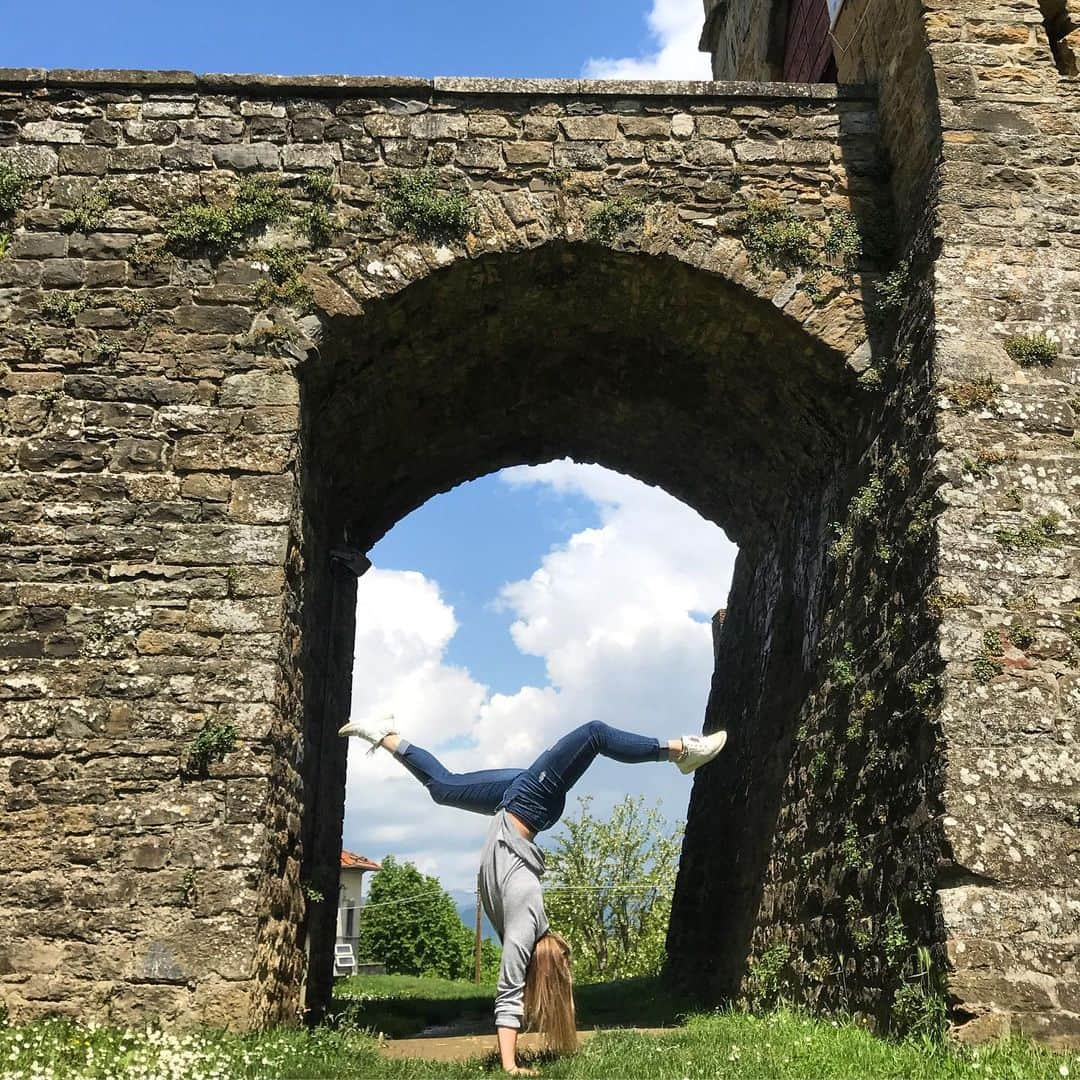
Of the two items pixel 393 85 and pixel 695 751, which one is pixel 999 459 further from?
pixel 393 85

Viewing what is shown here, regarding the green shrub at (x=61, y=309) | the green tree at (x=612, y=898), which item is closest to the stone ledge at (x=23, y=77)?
the green shrub at (x=61, y=309)

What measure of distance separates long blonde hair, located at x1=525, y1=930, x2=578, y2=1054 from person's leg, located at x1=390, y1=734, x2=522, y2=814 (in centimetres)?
68

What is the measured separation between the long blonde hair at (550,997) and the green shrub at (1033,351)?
3.76m

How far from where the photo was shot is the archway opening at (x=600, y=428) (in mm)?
6465

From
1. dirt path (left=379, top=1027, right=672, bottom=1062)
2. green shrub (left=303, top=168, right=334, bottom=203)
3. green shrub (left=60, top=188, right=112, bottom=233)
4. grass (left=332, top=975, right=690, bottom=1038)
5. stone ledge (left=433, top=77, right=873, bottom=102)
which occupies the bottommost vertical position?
grass (left=332, top=975, right=690, bottom=1038)

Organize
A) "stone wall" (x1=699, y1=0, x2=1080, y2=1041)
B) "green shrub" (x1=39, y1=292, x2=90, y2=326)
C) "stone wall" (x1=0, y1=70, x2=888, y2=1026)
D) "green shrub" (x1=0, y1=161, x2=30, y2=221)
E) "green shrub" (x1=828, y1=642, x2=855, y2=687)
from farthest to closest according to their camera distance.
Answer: "green shrub" (x1=0, y1=161, x2=30, y2=221)
"green shrub" (x1=39, y1=292, x2=90, y2=326)
"green shrub" (x1=828, y1=642, x2=855, y2=687)
"stone wall" (x1=0, y1=70, x2=888, y2=1026)
"stone wall" (x1=699, y1=0, x2=1080, y2=1041)

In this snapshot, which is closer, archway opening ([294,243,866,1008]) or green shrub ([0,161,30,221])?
green shrub ([0,161,30,221])

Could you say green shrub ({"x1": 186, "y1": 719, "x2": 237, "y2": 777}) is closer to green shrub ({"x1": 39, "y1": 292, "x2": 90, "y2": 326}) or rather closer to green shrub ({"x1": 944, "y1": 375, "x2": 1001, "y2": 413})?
green shrub ({"x1": 39, "y1": 292, "x2": 90, "y2": 326})

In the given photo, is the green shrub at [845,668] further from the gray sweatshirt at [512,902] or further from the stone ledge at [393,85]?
the stone ledge at [393,85]

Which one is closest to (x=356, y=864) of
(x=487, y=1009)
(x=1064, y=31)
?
(x=487, y=1009)

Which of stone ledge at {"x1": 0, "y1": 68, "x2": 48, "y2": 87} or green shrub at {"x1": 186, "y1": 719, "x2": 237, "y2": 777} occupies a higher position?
stone ledge at {"x1": 0, "y1": 68, "x2": 48, "y2": 87}

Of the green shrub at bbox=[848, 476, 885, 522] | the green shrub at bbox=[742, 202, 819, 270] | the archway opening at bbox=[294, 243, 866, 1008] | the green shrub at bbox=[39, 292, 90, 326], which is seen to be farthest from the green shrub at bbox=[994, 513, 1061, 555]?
the green shrub at bbox=[39, 292, 90, 326]

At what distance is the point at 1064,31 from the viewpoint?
250 inches

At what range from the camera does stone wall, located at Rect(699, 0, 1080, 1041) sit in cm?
432
